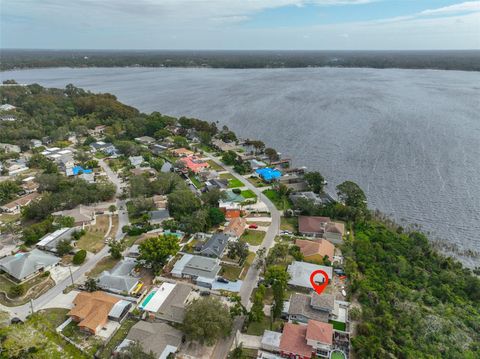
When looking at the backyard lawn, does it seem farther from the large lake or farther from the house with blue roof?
the large lake

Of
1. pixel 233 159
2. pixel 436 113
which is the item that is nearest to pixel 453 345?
pixel 233 159

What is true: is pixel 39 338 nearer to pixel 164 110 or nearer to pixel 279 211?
pixel 279 211

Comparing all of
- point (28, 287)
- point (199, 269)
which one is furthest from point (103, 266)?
point (199, 269)

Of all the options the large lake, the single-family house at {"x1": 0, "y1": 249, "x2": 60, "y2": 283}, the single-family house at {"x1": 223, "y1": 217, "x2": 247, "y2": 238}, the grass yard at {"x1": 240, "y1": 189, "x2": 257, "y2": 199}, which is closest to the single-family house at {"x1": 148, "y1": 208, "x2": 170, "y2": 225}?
the single-family house at {"x1": 223, "y1": 217, "x2": 247, "y2": 238}

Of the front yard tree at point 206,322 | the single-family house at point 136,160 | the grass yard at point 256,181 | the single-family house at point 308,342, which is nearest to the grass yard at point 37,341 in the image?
the front yard tree at point 206,322

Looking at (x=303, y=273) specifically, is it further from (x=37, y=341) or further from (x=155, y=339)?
(x=37, y=341)
